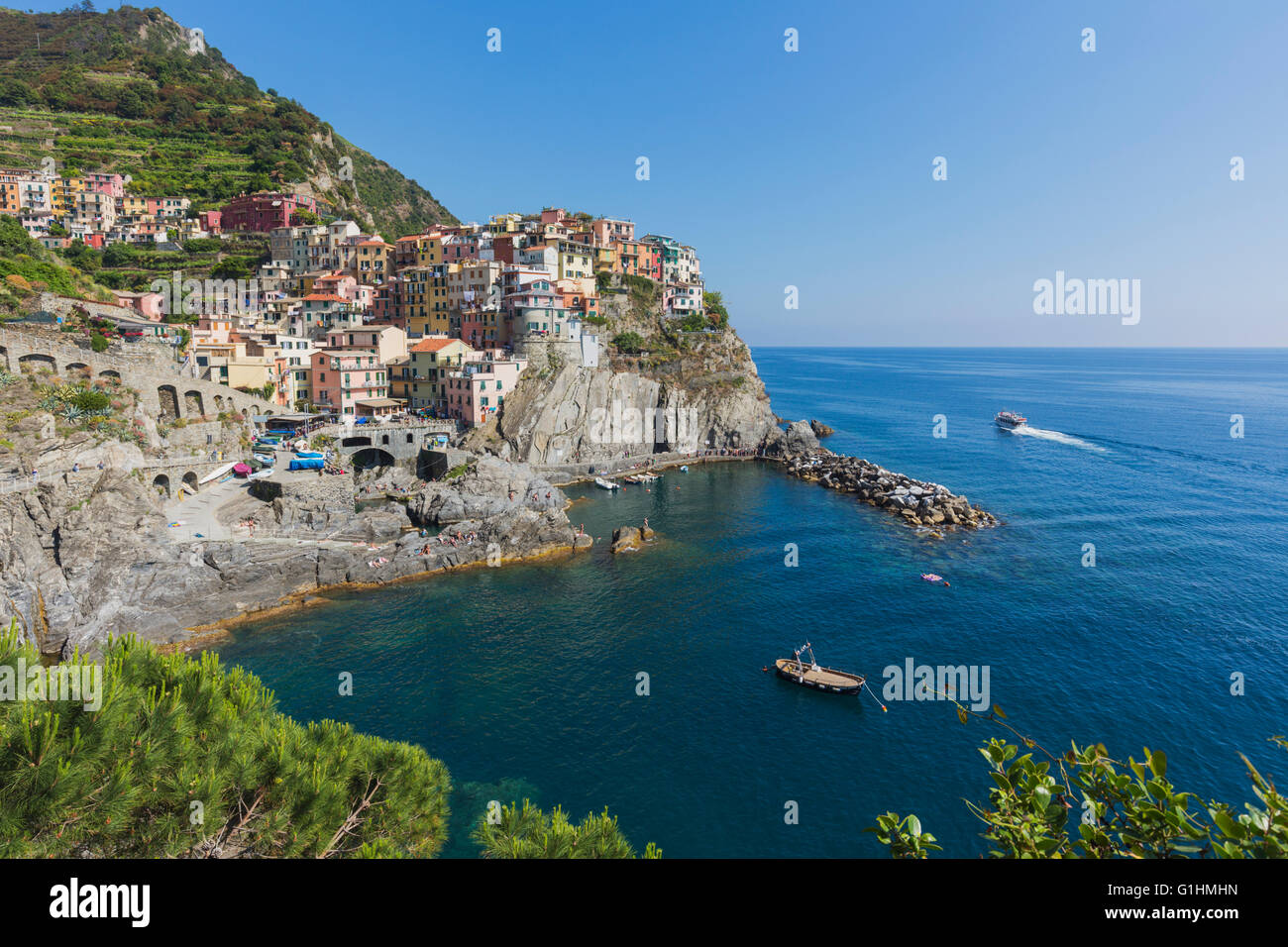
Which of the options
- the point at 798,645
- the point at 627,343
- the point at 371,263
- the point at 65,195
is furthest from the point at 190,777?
the point at 65,195

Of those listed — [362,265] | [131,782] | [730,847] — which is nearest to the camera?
[131,782]

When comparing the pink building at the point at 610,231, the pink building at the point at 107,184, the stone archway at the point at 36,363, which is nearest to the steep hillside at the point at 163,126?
the pink building at the point at 107,184

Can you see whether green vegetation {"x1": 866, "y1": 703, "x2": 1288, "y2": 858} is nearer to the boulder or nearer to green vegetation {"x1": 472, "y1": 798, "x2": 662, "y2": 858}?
green vegetation {"x1": 472, "y1": 798, "x2": 662, "y2": 858}

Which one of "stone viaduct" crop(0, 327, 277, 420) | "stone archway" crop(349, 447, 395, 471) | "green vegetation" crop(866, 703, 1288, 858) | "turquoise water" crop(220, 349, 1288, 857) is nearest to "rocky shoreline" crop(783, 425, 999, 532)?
"turquoise water" crop(220, 349, 1288, 857)

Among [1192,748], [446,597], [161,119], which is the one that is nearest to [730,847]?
[1192,748]

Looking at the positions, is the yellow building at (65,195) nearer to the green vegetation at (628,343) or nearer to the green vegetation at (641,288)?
the green vegetation at (641,288)

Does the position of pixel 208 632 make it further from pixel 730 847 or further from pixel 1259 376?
pixel 1259 376
